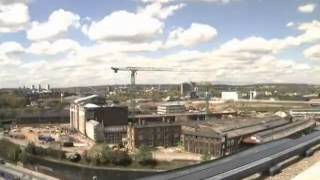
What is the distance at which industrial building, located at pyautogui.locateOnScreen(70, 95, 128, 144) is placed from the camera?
172ft

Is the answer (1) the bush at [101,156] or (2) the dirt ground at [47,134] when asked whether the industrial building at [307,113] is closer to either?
(2) the dirt ground at [47,134]

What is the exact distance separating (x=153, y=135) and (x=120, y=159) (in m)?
9.54

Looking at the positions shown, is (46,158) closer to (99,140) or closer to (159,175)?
(99,140)

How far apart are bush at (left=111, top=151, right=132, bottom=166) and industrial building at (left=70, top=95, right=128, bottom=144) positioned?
1499 cm

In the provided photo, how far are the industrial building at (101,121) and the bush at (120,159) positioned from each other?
15.0 metres

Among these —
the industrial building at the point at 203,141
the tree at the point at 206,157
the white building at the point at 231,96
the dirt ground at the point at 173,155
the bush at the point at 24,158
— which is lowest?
the bush at the point at 24,158

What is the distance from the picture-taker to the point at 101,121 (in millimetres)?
56562

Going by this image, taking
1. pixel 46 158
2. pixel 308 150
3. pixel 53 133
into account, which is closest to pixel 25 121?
pixel 53 133

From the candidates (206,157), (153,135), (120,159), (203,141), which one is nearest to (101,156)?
(120,159)

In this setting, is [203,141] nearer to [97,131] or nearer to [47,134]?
[97,131]

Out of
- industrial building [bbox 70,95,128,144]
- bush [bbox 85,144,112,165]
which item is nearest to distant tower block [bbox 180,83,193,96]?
industrial building [bbox 70,95,128,144]

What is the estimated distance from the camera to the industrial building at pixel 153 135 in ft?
147

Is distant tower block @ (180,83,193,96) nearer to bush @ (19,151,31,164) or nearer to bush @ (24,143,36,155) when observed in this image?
bush @ (24,143,36,155)

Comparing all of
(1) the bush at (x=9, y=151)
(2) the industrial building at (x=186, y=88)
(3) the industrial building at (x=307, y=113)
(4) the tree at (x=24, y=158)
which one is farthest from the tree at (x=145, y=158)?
(2) the industrial building at (x=186, y=88)
